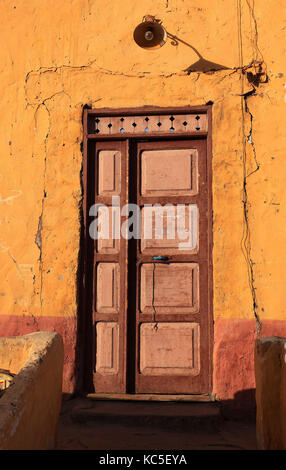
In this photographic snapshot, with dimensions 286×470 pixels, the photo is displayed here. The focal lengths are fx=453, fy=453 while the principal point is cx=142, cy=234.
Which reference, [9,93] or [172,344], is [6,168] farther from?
[172,344]

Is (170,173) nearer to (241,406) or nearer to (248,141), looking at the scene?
(248,141)

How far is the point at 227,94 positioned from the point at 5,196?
2.46 metres

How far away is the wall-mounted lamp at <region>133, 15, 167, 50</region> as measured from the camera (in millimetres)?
4445

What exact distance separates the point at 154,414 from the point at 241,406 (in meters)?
0.80

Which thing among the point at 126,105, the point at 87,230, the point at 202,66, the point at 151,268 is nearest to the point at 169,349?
the point at 151,268

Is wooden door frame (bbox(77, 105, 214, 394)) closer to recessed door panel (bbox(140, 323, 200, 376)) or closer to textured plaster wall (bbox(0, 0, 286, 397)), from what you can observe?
textured plaster wall (bbox(0, 0, 286, 397))

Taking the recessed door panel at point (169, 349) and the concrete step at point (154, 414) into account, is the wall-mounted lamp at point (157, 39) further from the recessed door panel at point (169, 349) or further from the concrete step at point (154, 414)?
the concrete step at point (154, 414)

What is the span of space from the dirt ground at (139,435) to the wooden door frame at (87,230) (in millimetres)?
442

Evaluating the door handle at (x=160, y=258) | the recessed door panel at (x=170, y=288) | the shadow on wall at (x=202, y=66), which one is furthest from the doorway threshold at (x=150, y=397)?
the shadow on wall at (x=202, y=66)

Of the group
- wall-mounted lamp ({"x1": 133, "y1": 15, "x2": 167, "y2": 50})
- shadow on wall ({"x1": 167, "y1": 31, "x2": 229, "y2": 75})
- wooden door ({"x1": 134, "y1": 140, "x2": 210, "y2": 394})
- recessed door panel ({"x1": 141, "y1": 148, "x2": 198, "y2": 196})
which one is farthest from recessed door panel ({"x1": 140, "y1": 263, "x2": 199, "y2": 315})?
wall-mounted lamp ({"x1": 133, "y1": 15, "x2": 167, "y2": 50})

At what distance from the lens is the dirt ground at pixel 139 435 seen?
11.1ft

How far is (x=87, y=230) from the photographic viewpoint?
4.55 m

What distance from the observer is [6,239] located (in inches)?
181

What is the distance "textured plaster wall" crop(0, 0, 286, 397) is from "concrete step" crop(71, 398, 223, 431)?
1.04ft
